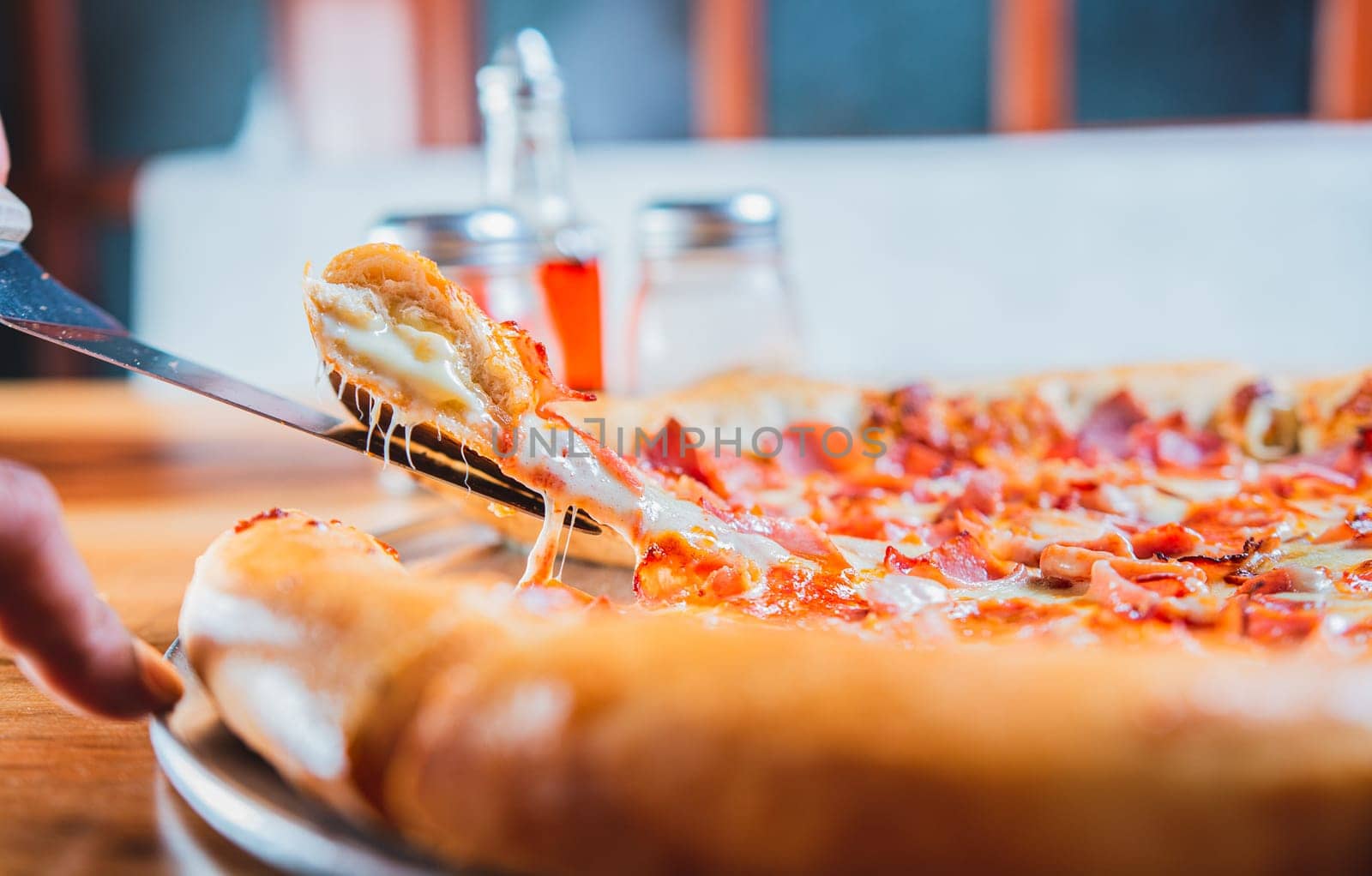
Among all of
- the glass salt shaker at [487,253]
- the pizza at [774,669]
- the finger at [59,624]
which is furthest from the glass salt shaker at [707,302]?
the finger at [59,624]

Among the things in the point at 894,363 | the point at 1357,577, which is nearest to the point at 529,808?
the point at 1357,577

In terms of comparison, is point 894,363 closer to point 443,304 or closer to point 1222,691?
point 443,304

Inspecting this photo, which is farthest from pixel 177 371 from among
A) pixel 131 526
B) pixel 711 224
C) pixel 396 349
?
pixel 711 224

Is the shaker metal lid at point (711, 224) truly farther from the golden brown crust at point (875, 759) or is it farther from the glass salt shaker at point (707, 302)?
the golden brown crust at point (875, 759)

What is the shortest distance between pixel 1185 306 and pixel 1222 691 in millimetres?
3175

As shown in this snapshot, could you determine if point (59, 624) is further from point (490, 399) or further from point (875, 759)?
point (875, 759)

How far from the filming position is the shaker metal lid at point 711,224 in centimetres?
159

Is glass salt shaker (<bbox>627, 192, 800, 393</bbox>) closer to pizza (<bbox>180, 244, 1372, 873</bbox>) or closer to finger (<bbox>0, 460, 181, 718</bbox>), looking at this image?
pizza (<bbox>180, 244, 1372, 873</bbox>)

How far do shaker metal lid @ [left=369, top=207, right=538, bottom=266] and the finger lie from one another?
86 centimetres

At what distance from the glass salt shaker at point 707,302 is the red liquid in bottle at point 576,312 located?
0.22ft

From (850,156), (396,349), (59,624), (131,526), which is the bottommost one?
(131,526)

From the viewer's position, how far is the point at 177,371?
0.74 meters

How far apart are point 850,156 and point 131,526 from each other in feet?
8.58

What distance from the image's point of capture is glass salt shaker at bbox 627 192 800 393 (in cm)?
162
